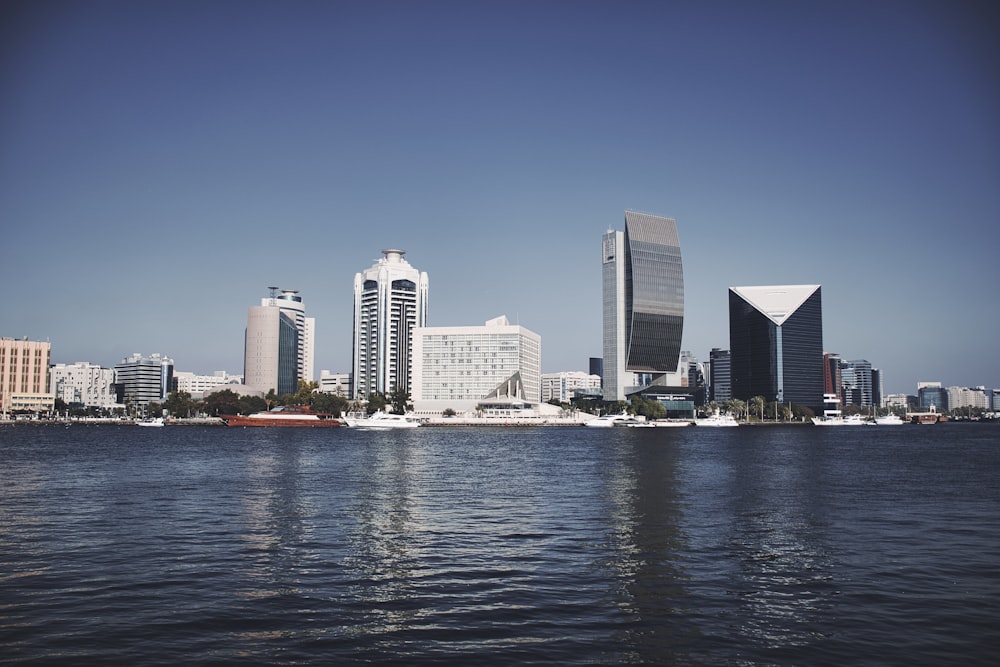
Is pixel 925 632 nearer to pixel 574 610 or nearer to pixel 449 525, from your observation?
pixel 574 610

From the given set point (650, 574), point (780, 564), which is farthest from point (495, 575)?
point (780, 564)

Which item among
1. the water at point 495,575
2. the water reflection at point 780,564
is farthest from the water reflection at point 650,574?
the water reflection at point 780,564

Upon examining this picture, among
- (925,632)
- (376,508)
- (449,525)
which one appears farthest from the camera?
(376,508)

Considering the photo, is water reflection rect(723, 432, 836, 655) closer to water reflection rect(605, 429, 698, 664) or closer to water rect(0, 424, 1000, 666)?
water rect(0, 424, 1000, 666)

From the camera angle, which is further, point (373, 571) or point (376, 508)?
point (376, 508)

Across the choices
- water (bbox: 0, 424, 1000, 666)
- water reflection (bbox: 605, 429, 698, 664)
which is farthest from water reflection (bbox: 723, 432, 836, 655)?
water reflection (bbox: 605, 429, 698, 664)

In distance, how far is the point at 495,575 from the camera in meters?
24.0

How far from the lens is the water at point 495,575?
57.3ft

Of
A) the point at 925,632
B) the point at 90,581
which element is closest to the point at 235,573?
the point at 90,581

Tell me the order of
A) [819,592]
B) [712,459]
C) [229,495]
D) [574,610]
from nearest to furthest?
1. [574,610]
2. [819,592]
3. [229,495]
4. [712,459]

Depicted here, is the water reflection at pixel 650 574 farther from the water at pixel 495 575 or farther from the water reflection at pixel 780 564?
the water reflection at pixel 780 564

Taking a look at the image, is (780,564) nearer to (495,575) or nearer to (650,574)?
(650,574)

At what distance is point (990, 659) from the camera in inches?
667

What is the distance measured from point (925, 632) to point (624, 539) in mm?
12959
